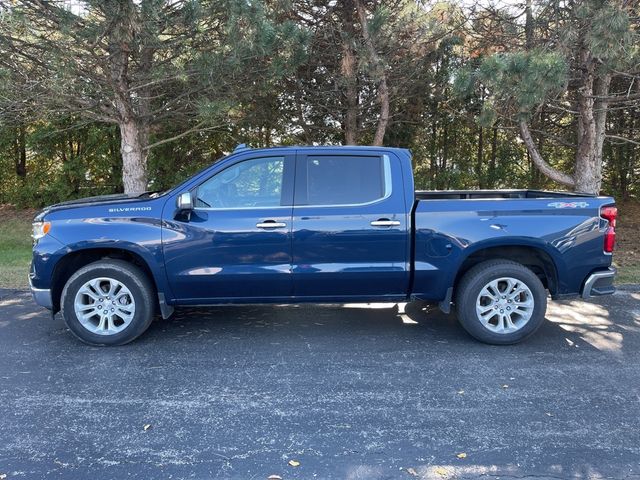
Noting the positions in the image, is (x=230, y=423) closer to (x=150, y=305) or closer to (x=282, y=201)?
(x=150, y=305)

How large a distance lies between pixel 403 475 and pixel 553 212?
3074 mm

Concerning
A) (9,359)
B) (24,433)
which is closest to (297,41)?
(9,359)

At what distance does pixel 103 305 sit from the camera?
16.2 feet

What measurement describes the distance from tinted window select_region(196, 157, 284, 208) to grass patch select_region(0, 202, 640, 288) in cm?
401

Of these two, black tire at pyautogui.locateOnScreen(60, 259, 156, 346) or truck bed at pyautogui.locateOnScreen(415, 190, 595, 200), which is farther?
truck bed at pyautogui.locateOnScreen(415, 190, 595, 200)

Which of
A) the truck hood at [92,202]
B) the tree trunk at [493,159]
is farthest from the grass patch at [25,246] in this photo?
the tree trunk at [493,159]

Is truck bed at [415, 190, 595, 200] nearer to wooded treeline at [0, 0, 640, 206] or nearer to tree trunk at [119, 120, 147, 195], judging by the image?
wooded treeline at [0, 0, 640, 206]

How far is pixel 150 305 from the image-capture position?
194 inches

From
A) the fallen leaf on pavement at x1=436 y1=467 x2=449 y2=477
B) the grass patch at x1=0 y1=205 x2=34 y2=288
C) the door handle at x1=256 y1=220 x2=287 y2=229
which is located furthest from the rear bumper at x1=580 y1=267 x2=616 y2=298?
the grass patch at x1=0 y1=205 x2=34 y2=288

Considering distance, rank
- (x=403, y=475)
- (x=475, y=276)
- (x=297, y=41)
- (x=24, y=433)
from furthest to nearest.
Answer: (x=297, y=41)
(x=475, y=276)
(x=24, y=433)
(x=403, y=475)

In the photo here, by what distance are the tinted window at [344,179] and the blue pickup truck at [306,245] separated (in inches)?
0.4

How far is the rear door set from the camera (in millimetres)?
4883

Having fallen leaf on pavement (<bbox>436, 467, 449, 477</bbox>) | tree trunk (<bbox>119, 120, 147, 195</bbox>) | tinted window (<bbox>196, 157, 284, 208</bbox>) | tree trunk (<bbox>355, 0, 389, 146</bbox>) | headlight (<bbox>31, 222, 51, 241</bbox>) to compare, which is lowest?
fallen leaf on pavement (<bbox>436, 467, 449, 477</bbox>)

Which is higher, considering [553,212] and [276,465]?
[553,212]
